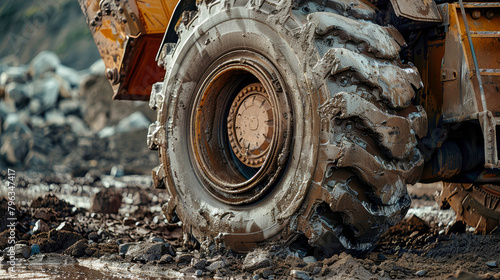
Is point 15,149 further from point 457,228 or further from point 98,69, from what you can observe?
point 457,228

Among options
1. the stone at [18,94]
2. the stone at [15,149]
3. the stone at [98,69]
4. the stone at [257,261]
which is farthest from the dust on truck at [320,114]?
the stone at [98,69]

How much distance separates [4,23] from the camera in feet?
80.2

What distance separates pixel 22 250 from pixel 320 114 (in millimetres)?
2052

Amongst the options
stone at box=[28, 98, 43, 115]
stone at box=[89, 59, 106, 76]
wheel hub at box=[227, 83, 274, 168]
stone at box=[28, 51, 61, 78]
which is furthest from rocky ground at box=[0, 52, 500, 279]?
stone at box=[89, 59, 106, 76]

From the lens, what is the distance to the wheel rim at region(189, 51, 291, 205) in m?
3.08

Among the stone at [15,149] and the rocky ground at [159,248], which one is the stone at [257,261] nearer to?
the rocky ground at [159,248]

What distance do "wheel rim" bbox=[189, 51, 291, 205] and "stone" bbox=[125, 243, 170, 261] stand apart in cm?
46

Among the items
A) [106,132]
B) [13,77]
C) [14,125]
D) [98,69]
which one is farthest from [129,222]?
[98,69]

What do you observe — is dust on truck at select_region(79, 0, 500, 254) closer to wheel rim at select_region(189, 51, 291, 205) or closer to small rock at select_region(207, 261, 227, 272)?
wheel rim at select_region(189, 51, 291, 205)

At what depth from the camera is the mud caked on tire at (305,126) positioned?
Result: 280 cm

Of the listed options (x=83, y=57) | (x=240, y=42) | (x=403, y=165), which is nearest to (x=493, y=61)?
(x=403, y=165)

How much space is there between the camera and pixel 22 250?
3484mm

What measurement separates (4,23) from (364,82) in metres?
24.8

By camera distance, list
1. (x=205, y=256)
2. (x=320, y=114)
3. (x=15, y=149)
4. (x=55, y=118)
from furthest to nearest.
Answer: (x=55, y=118)
(x=15, y=149)
(x=205, y=256)
(x=320, y=114)
